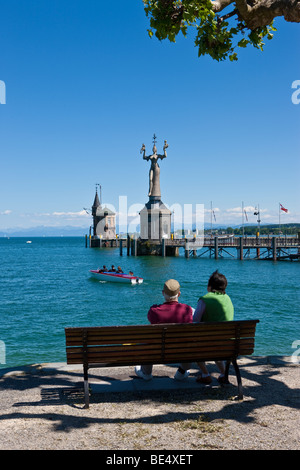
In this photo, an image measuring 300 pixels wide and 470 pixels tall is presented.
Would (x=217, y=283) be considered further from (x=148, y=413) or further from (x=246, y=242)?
(x=246, y=242)

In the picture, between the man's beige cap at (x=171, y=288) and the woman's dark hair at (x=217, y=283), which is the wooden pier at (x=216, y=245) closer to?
the woman's dark hair at (x=217, y=283)

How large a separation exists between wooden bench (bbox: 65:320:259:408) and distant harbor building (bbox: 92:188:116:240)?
4396 inches

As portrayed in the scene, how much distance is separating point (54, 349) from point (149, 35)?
12051 millimetres

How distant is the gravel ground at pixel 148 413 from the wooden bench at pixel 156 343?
15.4 inches

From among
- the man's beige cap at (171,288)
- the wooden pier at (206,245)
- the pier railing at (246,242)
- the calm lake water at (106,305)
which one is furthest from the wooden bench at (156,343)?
the wooden pier at (206,245)

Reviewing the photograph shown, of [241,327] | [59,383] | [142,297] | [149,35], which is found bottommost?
[142,297]

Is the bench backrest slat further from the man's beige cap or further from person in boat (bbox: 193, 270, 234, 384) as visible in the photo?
the man's beige cap

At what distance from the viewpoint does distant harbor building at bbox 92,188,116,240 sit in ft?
385

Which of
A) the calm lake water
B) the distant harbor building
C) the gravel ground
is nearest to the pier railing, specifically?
the calm lake water

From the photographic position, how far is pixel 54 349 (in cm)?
1554

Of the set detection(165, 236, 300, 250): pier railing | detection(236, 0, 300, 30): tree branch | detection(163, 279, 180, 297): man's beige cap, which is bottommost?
detection(165, 236, 300, 250): pier railing

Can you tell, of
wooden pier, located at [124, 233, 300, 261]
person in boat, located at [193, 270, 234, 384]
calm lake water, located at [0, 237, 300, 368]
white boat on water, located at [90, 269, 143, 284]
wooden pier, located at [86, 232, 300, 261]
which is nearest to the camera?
person in boat, located at [193, 270, 234, 384]
